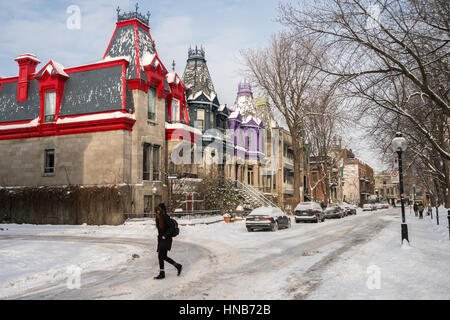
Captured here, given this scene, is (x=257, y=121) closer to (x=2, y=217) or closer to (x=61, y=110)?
(x=61, y=110)

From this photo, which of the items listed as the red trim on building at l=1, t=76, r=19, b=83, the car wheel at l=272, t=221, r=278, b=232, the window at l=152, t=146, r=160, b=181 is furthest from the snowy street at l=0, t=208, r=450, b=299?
the red trim on building at l=1, t=76, r=19, b=83

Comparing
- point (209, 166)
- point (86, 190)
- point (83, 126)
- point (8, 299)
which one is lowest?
point (8, 299)

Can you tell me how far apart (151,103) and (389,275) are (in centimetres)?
2461

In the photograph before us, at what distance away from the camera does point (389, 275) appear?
926 centimetres

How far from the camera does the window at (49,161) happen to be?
102ft

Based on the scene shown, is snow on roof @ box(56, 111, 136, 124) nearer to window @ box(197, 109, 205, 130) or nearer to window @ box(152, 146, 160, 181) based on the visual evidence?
window @ box(152, 146, 160, 181)

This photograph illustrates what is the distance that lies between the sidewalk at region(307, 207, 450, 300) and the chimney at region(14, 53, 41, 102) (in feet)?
97.9

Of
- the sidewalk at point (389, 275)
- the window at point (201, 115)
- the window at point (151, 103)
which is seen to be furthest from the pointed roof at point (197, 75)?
the sidewalk at point (389, 275)

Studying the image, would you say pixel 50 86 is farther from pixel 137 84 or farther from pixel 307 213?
pixel 307 213

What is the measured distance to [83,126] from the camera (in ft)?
97.8

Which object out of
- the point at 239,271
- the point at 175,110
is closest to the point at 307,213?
the point at 175,110

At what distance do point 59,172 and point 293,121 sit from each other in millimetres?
20280

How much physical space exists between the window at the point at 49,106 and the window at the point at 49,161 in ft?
8.16

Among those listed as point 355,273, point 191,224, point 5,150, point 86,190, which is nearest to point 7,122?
point 5,150
